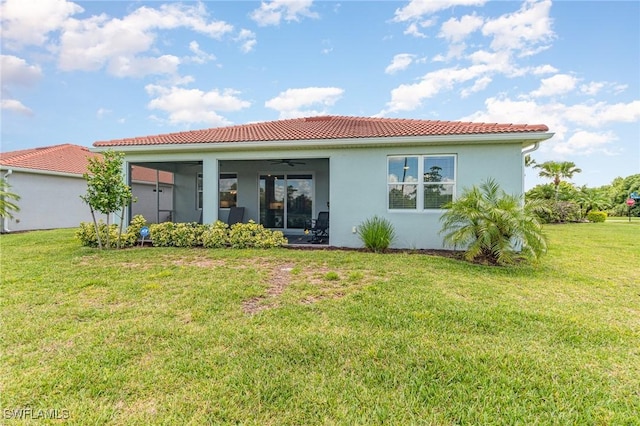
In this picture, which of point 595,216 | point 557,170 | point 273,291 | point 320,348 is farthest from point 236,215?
point 595,216

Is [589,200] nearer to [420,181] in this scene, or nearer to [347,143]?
[420,181]

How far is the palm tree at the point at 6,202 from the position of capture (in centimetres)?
1286

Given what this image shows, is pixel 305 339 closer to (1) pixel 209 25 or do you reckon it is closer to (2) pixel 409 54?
(1) pixel 209 25

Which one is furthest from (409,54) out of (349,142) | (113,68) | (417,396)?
(417,396)

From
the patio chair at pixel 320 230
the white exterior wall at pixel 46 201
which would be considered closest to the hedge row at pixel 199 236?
the patio chair at pixel 320 230

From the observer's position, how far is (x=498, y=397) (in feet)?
8.25

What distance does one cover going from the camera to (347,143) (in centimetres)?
918

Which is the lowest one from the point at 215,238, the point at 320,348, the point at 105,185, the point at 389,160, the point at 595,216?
the point at 320,348

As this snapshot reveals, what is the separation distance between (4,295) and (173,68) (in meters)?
14.0

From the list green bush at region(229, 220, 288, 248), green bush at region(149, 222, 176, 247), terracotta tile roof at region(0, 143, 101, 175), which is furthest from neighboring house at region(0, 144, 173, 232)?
green bush at region(229, 220, 288, 248)

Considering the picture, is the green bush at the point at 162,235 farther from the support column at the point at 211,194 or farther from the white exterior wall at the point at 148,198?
the white exterior wall at the point at 148,198

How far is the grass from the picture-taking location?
239cm

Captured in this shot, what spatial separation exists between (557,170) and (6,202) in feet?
118

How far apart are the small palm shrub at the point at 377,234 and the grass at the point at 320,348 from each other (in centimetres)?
254
